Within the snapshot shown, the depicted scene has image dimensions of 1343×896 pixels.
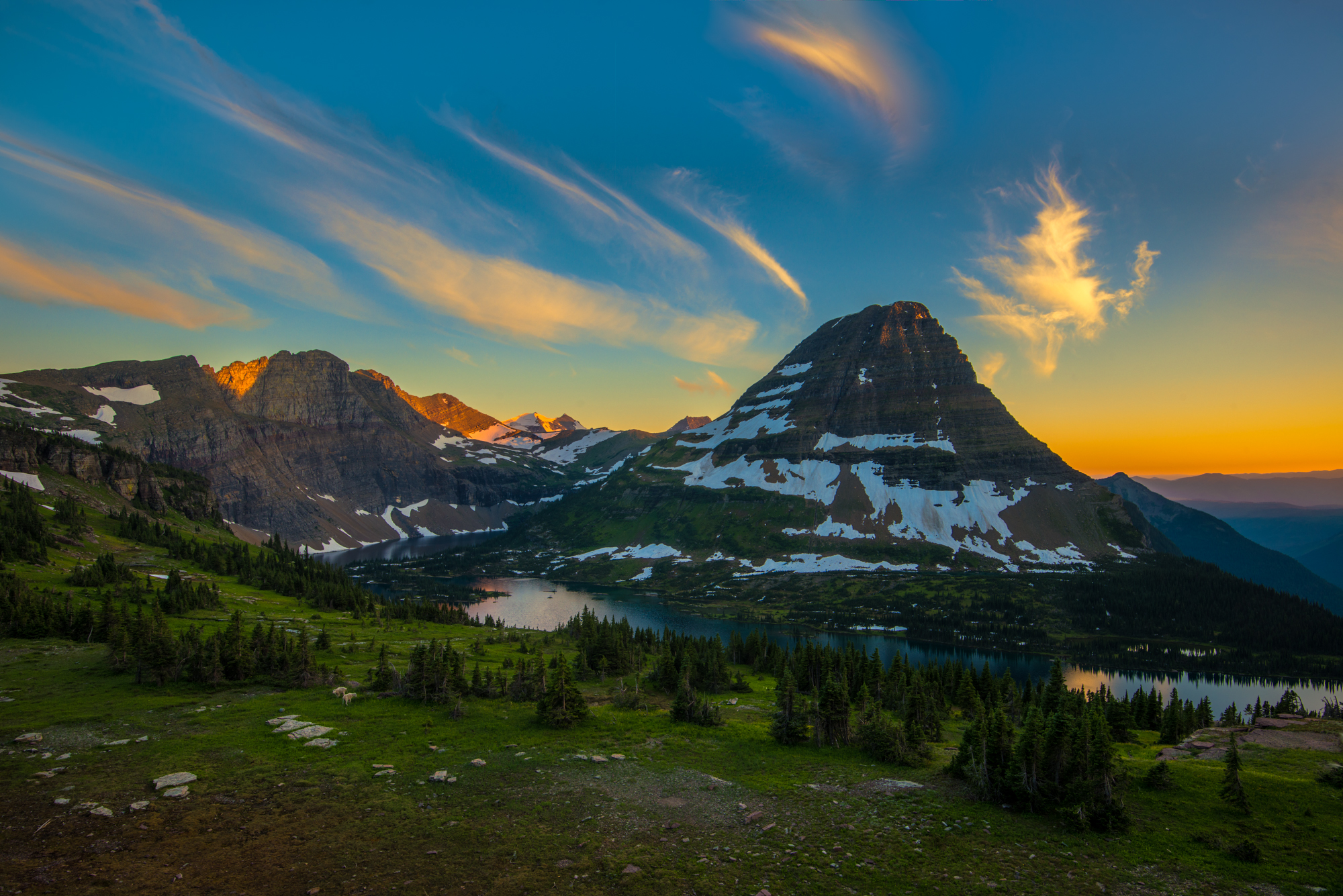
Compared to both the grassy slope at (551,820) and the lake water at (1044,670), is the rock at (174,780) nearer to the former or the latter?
the grassy slope at (551,820)

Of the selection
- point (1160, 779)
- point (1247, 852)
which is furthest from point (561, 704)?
point (1247, 852)

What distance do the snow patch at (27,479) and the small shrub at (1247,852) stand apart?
731ft

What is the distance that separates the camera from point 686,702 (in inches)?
2152

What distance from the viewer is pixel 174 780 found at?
3147 centimetres

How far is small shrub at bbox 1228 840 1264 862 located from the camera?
84.5 ft

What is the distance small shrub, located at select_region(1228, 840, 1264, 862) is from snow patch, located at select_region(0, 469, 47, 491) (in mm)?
222870

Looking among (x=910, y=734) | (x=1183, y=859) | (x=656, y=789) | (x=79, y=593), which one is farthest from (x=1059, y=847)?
(x=79, y=593)

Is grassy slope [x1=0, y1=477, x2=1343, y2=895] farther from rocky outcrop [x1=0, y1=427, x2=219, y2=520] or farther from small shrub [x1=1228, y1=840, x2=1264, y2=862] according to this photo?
rocky outcrop [x1=0, y1=427, x2=219, y2=520]

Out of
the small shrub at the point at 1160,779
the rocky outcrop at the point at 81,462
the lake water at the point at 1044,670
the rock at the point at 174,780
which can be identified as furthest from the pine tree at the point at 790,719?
the rocky outcrop at the point at 81,462

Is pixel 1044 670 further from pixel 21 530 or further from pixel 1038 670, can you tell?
pixel 21 530

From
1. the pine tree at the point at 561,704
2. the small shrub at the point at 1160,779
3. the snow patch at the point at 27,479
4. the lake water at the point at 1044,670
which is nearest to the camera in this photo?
the small shrub at the point at 1160,779

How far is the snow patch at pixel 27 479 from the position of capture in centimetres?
15200

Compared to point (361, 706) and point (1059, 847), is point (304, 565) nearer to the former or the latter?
point (361, 706)

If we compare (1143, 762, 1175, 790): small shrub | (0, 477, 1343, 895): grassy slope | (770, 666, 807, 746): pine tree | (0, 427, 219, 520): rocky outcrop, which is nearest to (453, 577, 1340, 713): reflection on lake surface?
(770, 666, 807, 746): pine tree
